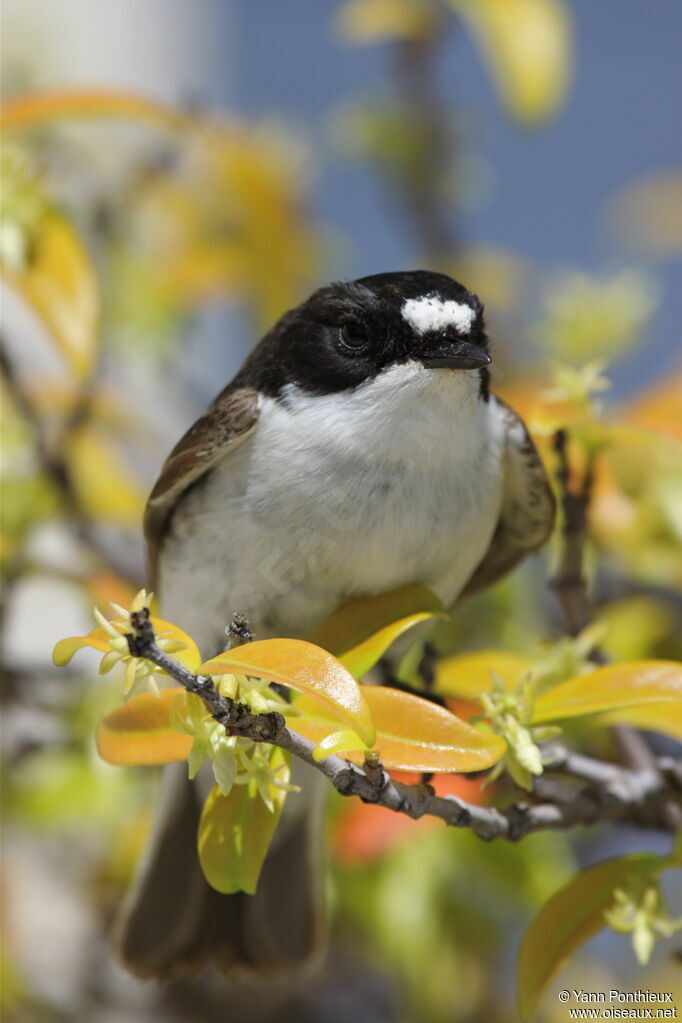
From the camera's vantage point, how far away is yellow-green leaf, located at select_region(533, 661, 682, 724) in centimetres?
120

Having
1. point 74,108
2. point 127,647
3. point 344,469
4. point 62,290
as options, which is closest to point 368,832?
point 344,469

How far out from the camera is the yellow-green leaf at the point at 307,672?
934 millimetres

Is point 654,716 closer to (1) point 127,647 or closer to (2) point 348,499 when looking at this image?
(2) point 348,499

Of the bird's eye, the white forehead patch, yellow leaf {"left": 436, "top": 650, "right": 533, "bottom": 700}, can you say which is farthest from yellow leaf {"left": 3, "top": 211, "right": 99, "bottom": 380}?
yellow leaf {"left": 436, "top": 650, "right": 533, "bottom": 700}

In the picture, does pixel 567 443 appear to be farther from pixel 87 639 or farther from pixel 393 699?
pixel 87 639

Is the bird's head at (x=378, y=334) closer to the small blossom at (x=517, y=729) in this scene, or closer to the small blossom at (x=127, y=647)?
the small blossom at (x=517, y=729)

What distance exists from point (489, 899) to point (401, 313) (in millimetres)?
1149

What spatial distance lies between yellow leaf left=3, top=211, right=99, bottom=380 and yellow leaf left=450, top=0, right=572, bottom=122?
2.64 ft

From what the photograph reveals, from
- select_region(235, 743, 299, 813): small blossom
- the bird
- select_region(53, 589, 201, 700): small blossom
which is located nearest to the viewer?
select_region(53, 589, 201, 700): small blossom

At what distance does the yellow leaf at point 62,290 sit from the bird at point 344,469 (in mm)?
287

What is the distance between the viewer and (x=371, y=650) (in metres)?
1.24

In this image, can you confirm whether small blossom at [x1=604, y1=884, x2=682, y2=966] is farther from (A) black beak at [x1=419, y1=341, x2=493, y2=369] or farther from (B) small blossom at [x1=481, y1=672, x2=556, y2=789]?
(A) black beak at [x1=419, y1=341, x2=493, y2=369]

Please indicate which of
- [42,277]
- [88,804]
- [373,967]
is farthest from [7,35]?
[373,967]

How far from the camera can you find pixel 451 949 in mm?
1998
